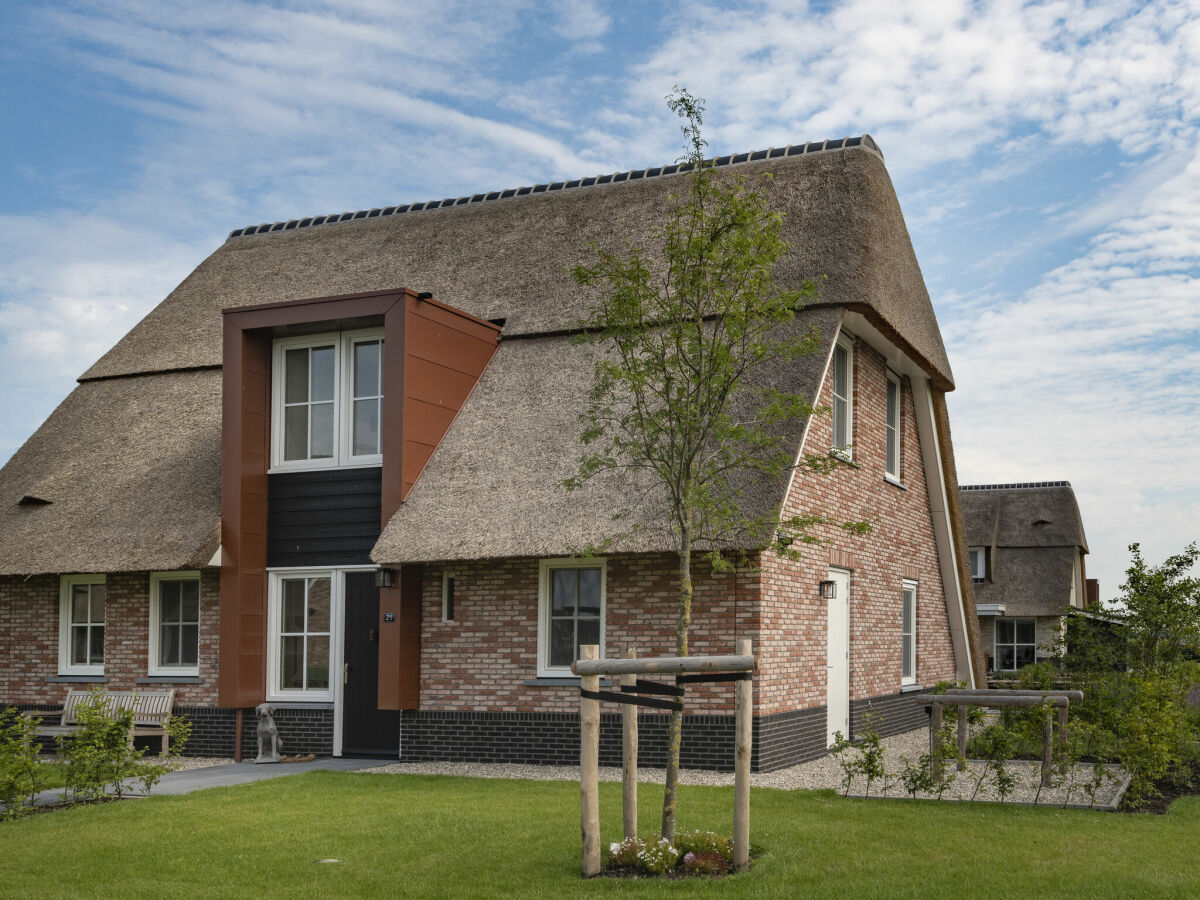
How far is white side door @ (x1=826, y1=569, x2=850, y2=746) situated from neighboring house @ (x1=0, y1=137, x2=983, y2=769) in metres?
0.06

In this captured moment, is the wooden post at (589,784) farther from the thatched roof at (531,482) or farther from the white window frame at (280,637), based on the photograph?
the white window frame at (280,637)

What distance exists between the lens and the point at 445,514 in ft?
48.1

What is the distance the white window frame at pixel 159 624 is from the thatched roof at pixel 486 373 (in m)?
0.74

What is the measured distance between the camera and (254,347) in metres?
16.2

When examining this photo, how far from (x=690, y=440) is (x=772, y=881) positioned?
3.19m

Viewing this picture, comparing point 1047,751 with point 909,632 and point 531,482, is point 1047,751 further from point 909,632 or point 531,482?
point 909,632

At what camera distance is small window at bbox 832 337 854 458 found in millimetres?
16656

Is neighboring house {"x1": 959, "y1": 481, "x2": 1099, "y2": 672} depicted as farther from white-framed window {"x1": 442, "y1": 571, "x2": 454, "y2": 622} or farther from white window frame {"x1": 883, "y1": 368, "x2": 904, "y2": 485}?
white-framed window {"x1": 442, "y1": 571, "x2": 454, "y2": 622}

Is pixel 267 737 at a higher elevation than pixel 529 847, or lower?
lower

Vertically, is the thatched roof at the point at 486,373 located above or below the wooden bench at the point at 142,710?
above

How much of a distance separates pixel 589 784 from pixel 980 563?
105 ft

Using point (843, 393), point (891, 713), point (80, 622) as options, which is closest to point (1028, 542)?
point (891, 713)

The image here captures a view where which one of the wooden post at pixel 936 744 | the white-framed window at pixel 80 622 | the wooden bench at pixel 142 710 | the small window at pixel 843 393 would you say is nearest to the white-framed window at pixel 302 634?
the wooden bench at pixel 142 710

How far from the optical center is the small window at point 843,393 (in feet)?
54.6
